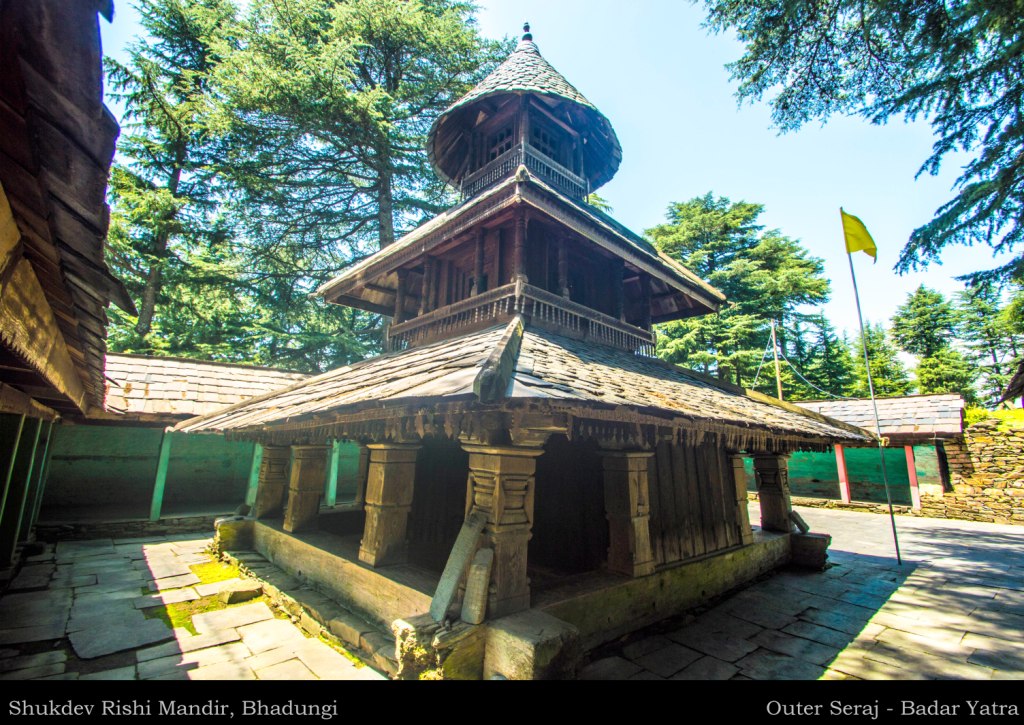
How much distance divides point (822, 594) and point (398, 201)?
51.0 feet

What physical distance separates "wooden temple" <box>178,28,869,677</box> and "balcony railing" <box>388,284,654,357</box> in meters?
0.04

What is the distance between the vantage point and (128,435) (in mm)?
10820

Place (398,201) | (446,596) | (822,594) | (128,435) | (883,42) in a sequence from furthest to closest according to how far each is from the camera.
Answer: (398,201) → (128,435) → (883,42) → (822,594) → (446,596)

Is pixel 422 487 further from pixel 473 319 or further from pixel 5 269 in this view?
pixel 5 269

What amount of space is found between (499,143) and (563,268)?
363cm

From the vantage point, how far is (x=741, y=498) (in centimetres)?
624

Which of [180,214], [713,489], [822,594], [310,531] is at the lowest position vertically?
[822,594]

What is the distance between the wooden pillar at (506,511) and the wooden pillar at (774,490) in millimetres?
5466

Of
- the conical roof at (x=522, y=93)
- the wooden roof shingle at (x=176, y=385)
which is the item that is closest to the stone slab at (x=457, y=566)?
the conical roof at (x=522, y=93)

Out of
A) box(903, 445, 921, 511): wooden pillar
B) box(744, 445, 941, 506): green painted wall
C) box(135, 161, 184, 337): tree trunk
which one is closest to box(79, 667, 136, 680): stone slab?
box(744, 445, 941, 506): green painted wall

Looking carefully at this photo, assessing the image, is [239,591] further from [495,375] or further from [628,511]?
[495,375]

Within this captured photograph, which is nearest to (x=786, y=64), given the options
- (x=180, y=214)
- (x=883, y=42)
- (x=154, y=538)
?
(x=883, y=42)

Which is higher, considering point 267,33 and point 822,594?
point 267,33

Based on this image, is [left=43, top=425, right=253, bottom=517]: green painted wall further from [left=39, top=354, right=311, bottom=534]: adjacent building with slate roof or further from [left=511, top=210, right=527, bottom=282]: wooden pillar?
[left=511, top=210, right=527, bottom=282]: wooden pillar
